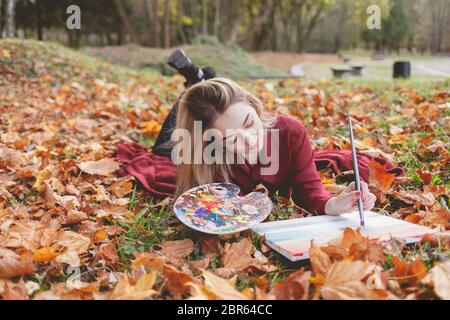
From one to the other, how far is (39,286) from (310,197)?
1253 mm

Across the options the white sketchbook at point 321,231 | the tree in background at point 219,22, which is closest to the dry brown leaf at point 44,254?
the white sketchbook at point 321,231

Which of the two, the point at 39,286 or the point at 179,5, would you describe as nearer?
the point at 39,286

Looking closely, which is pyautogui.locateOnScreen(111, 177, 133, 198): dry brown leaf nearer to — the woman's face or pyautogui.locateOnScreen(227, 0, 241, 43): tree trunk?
the woman's face

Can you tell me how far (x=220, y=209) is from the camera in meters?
2.01

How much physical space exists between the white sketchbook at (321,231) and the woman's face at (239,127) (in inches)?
17.2

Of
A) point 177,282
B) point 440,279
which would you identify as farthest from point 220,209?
point 440,279

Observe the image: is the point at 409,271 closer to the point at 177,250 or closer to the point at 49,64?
the point at 177,250

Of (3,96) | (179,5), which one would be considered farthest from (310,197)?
(179,5)

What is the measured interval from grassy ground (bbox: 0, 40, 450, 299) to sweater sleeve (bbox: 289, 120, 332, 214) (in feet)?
0.27

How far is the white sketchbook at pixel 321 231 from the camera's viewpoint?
1647 millimetres

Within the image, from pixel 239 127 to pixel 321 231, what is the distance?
642 millimetres

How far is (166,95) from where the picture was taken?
6.28 metres

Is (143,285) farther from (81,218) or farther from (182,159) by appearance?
(182,159)

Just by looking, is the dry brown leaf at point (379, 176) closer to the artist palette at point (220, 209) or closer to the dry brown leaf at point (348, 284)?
the artist palette at point (220, 209)
